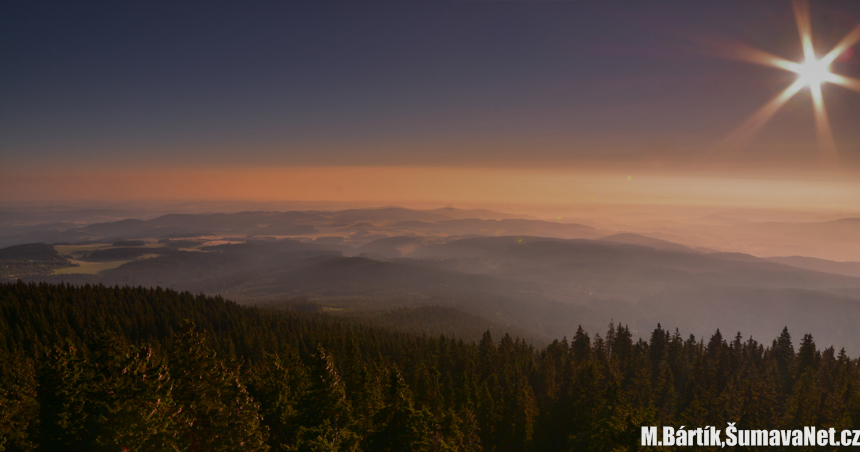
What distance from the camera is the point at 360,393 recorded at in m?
36.4

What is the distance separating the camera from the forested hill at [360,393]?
26891 millimetres

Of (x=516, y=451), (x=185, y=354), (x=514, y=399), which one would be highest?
(x=185, y=354)

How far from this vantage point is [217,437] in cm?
2681

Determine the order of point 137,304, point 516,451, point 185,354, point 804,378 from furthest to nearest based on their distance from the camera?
point 137,304 → point 804,378 → point 516,451 → point 185,354

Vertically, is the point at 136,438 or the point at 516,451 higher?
the point at 136,438

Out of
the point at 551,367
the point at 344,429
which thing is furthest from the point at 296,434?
the point at 551,367

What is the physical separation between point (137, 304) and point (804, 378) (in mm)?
194310

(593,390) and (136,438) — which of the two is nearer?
(136,438)

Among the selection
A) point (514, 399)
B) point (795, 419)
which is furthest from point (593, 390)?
point (795, 419)

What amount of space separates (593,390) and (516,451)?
14.7 meters

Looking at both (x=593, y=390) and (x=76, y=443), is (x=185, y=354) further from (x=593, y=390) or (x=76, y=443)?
(x=593, y=390)

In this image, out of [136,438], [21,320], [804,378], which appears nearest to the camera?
[136,438]

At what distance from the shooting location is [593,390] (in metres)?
54.1

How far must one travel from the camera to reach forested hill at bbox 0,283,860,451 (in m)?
26.9
